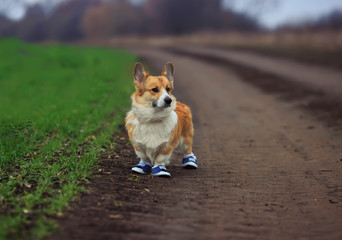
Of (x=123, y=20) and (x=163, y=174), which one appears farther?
(x=123, y=20)

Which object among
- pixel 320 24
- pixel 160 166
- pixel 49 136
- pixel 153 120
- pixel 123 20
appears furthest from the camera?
pixel 123 20

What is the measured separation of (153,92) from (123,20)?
5265 centimetres

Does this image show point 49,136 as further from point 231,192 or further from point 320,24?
point 320,24

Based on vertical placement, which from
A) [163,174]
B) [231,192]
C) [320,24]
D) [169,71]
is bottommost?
[231,192]

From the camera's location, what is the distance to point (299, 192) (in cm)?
538

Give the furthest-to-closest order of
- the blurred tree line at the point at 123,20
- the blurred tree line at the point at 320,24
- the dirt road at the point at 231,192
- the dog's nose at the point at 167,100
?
the blurred tree line at the point at 123,20 < the blurred tree line at the point at 320,24 < the dog's nose at the point at 167,100 < the dirt road at the point at 231,192

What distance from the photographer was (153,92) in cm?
542

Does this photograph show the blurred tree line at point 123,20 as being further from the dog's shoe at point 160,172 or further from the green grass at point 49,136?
the dog's shoe at point 160,172

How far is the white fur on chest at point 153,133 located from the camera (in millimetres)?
5652

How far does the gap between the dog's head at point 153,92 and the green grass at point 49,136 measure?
118 cm

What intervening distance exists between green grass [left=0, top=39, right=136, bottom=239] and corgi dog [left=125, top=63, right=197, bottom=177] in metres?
0.78

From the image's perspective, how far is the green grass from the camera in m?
4.14

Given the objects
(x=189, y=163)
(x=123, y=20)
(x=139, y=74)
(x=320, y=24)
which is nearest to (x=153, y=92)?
(x=139, y=74)

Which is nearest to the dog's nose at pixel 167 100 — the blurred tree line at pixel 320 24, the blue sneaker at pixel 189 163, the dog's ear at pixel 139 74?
the dog's ear at pixel 139 74
